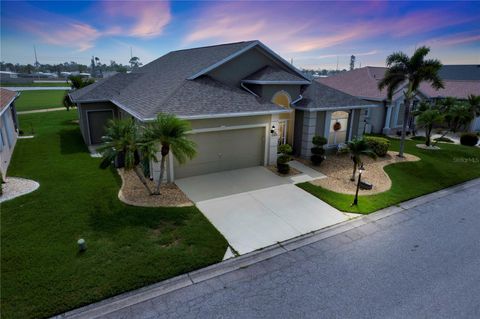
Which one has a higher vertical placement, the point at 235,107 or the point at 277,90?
the point at 277,90

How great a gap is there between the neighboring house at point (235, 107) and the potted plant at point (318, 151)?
87cm

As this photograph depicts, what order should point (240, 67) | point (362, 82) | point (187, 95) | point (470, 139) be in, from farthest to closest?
1. point (362, 82)
2. point (470, 139)
3. point (240, 67)
4. point (187, 95)

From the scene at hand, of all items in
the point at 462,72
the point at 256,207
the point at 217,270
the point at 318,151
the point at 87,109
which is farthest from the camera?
the point at 462,72

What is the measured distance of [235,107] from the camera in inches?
545

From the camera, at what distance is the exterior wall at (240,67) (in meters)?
16.0

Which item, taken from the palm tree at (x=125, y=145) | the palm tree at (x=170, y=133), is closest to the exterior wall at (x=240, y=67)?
the palm tree at (x=170, y=133)

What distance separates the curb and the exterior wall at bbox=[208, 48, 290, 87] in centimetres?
1010

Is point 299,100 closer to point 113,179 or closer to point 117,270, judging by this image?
point 113,179

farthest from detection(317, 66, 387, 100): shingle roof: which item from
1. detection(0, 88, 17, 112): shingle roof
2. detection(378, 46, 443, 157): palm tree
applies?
detection(0, 88, 17, 112): shingle roof

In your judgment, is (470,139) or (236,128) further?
(470,139)

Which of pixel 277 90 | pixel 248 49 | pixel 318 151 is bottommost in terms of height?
pixel 318 151

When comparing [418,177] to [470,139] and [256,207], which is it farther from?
[470,139]

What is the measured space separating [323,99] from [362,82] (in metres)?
13.7

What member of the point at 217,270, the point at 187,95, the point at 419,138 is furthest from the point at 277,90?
the point at 419,138
